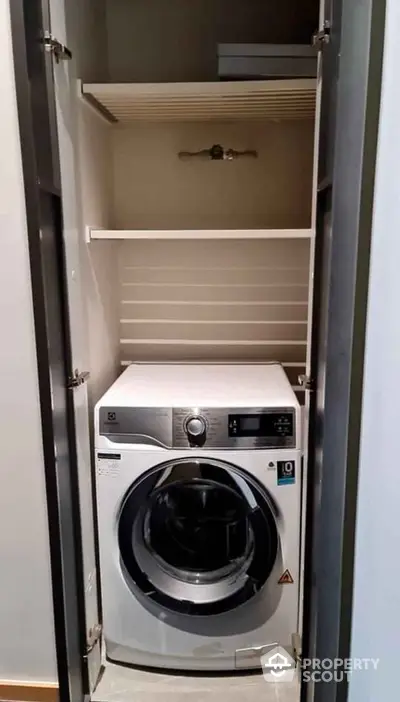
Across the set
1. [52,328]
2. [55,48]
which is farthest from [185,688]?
[55,48]

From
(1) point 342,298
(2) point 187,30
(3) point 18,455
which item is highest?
(2) point 187,30

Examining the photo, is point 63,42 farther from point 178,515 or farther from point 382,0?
point 178,515

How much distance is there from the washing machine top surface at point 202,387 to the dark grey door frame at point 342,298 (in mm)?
367

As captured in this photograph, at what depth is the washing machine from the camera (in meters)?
1.70

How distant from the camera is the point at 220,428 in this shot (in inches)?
66.9

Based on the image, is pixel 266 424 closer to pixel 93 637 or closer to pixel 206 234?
pixel 206 234

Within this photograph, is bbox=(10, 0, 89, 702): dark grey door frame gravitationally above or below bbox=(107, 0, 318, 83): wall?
below

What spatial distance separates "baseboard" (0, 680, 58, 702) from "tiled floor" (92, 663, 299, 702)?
0.56ft

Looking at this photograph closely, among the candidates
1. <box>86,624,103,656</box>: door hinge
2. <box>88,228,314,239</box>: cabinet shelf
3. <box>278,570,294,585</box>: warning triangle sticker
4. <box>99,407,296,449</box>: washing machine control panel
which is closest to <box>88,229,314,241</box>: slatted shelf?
<box>88,228,314,239</box>: cabinet shelf

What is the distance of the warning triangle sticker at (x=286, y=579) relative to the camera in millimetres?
1759

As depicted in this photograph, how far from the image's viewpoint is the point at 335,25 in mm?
1194

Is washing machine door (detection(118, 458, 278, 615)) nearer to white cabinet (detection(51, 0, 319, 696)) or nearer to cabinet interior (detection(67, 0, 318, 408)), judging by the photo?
white cabinet (detection(51, 0, 319, 696))

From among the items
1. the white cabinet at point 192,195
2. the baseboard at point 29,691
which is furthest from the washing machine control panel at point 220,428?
the baseboard at point 29,691

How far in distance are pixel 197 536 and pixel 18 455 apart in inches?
26.9
